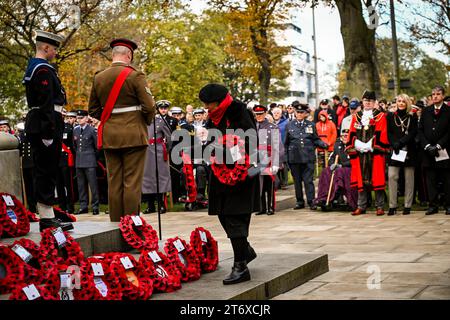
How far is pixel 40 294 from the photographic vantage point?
6410 mm

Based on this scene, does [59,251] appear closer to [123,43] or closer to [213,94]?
[213,94]

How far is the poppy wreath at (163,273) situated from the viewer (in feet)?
24.2

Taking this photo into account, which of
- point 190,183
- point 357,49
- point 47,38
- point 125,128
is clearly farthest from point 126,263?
point 357,49

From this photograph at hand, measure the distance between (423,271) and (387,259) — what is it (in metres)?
0.95

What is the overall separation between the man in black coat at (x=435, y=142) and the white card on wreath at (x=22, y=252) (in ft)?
30.1

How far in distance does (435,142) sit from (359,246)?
423cm

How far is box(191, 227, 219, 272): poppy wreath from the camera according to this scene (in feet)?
27.1

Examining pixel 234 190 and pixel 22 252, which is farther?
pixel 234 190

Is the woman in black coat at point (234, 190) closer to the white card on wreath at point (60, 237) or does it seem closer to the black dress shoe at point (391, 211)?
the white card on wreath at point (60, 237)

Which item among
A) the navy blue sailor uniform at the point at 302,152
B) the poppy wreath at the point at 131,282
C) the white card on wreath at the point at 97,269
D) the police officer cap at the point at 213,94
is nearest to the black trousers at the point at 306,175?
the navy blue sailor uniform at the point at 302,152

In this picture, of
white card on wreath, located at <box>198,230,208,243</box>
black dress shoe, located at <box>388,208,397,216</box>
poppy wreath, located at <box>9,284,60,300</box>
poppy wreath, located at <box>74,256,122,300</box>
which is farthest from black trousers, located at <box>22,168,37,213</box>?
poppy wreath, located at <box>9,284,60,300</box>

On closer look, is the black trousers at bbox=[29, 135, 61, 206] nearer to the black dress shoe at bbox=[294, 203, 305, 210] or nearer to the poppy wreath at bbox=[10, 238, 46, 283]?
the poppy wreath at bbox=[10, 238, 46, 283]

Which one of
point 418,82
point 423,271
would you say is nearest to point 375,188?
point 423,271
